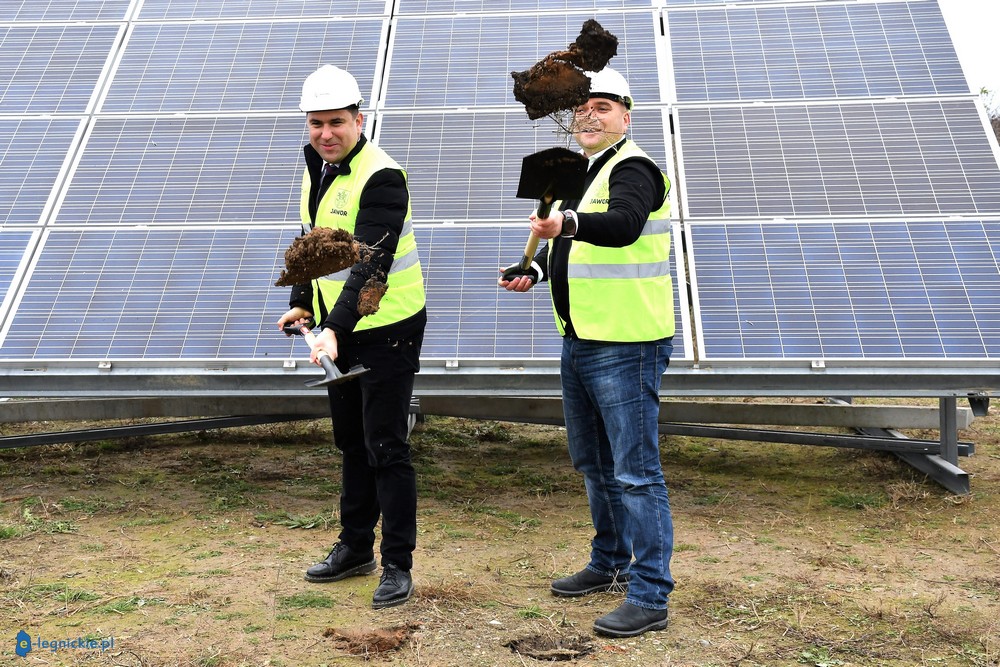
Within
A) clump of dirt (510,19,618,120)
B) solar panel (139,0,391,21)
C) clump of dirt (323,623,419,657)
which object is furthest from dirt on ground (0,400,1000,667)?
solar panel (139,0,391,21)

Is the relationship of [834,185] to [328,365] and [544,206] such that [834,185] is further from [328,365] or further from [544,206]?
[328,365]

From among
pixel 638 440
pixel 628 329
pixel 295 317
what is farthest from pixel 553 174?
pixel 295 317

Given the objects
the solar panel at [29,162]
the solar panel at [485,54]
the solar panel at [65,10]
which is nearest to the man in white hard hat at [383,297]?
the solar panel at [485,54]

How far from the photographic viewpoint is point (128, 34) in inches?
319

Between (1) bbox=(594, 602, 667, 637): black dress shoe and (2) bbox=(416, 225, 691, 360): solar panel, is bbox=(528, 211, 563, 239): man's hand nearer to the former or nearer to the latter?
(1) bbox=(594, 602, 667, 637): black dress shoe

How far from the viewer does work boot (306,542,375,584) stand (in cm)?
475

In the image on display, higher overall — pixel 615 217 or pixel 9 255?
pixel 9 255

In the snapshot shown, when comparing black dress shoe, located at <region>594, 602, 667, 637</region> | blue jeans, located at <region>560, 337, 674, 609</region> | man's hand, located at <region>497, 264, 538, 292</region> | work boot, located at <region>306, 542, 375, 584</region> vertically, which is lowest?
black dress shoe, located at <region>594, 602, 667, 637</region>

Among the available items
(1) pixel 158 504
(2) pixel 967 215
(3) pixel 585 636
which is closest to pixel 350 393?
(3) pixel 585 636

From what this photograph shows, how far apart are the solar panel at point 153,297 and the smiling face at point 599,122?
2.53 m

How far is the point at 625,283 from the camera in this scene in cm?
414

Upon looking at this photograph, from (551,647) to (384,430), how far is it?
3.82 ft

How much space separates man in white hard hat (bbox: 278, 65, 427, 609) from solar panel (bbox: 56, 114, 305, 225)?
2.30 metres

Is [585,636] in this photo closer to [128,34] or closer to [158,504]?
[158,504]
